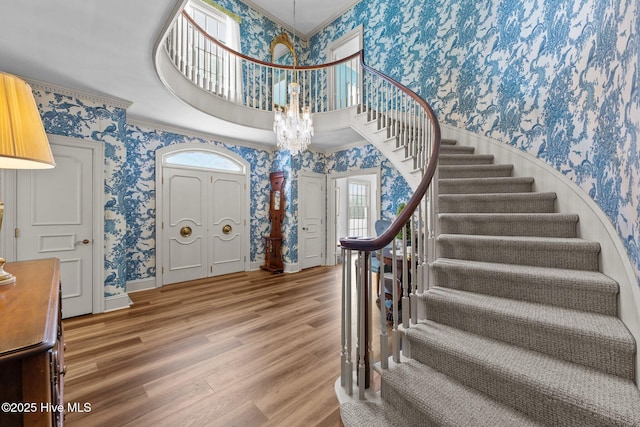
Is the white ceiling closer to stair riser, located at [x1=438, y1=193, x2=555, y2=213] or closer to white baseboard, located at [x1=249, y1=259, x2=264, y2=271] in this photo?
stair riser, located at [x1=438, y1=193, x2=555, y2=213]

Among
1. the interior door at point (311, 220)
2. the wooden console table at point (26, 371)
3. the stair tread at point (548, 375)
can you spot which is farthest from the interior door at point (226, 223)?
the wooden console table at point (26, 371)

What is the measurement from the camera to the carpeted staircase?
3.61 ft

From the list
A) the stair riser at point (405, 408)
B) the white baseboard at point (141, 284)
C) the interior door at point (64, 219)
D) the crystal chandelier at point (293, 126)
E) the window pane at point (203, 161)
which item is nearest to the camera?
the stair riser at point (405, 408)

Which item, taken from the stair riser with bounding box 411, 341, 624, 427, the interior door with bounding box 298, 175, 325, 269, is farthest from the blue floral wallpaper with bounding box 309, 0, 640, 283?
the interior door with bounding box 298, 175, 325, 269

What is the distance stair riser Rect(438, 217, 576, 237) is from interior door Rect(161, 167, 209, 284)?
4114mm

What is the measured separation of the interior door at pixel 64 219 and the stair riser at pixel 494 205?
4.11 metres

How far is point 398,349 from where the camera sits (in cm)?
159

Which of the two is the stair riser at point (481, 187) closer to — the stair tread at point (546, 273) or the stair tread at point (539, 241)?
the stair tread at point (539, 241)

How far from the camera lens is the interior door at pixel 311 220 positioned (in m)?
5.51

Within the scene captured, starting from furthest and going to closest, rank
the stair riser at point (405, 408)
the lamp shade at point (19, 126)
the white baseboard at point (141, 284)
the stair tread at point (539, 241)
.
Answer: the white baseboard at point (141, 284)
the stair tread at point (539, 241)
the stair riser at point (405, 408)
the lamp shade at point (19, 126)

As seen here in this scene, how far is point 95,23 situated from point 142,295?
3.42 metres

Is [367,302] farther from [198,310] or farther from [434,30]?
[434,30]

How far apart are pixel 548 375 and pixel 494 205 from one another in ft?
5.12

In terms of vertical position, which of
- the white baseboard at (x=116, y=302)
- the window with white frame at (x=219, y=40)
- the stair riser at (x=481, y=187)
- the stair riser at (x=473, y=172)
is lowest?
the white baseboard at (x=116, y=302)
